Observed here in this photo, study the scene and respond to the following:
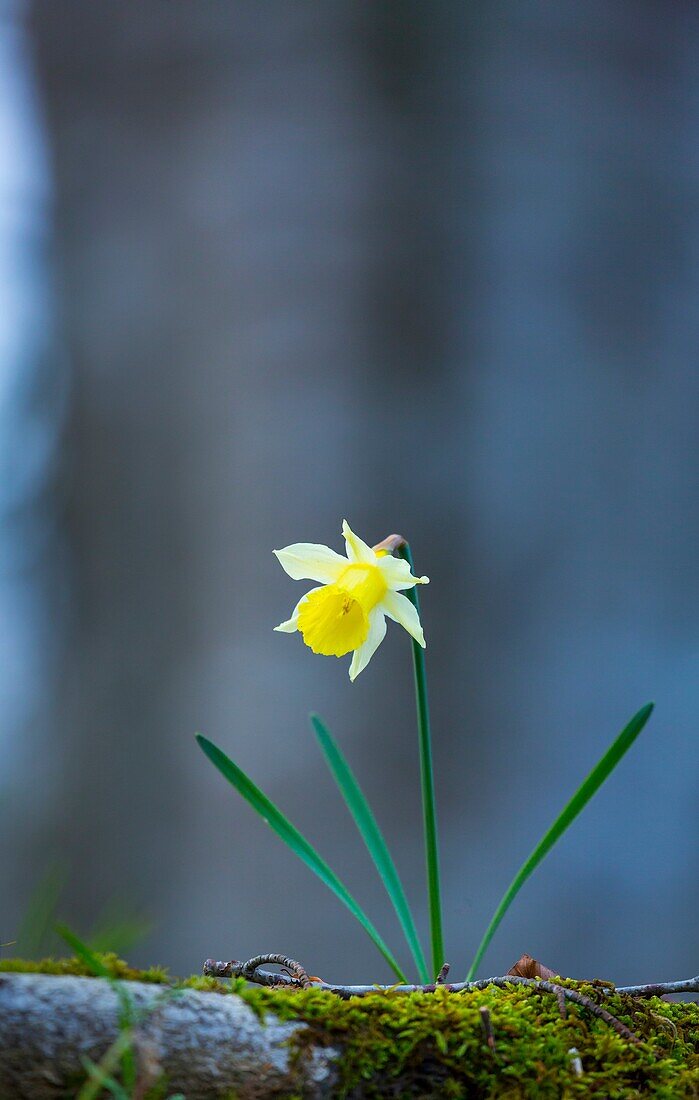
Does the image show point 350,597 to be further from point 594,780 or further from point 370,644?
point 594,780

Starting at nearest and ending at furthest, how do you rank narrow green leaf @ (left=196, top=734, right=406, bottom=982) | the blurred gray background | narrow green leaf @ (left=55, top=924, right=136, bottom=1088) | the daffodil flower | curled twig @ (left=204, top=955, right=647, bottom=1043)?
narrow green leaf @ (left=55, top=924, right=136, bottom=1088)
curled twig @ (left=204, top=955, right=647, bottom=1043)
narrow green leaf @ (left=196, top=734, right=406, bottom=982)
the daffodil flower
the blurred gray background

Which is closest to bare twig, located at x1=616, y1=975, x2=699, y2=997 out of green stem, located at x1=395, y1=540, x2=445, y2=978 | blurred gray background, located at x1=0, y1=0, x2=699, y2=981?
green stem, located at x1=395, y1=540, x2=445, y2=978

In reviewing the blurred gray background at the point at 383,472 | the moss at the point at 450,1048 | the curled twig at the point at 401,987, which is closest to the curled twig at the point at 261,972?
the curled twig at the point at 401,987

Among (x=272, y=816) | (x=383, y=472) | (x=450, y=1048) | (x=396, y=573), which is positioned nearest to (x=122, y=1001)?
(x=450, y=1048)

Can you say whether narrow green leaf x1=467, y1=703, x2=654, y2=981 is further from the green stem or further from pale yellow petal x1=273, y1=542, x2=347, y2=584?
pale yellow petal x1=273, y1=542, x2=347, y2=584

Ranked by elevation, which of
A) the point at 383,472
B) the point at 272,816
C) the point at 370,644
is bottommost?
the point at 272,816

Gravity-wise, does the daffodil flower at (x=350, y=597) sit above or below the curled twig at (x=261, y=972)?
above

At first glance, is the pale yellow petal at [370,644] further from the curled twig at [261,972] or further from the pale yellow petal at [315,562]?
the curled twig at [261,972]
